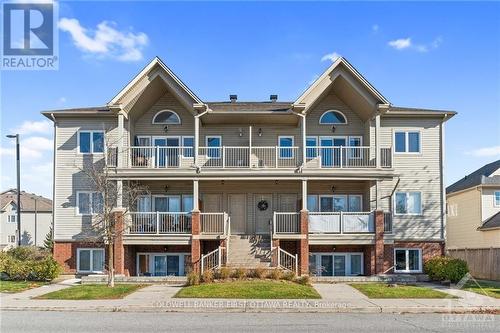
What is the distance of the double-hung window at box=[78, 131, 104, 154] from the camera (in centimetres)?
2631

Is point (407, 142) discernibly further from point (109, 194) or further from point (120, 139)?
point (109, 194)

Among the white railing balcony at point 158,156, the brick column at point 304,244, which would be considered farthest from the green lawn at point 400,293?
the white railing balcony at point 158,156

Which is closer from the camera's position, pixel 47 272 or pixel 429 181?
pixel 47 272

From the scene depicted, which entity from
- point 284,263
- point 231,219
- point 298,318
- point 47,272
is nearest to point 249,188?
point 231,219

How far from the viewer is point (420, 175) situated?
2658cm

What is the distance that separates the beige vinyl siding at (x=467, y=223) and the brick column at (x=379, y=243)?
10.8 m

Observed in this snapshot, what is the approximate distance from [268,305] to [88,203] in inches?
558

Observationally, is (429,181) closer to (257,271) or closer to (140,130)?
(257,271)

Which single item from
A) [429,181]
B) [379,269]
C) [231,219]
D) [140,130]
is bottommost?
[379,269]

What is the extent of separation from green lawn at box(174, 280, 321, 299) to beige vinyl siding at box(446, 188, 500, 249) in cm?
1883

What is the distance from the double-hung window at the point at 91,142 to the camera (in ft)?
86.3

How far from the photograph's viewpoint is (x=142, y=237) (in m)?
24.3

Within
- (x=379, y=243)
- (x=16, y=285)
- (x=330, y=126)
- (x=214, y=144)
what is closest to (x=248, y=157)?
(x=214, y=144)

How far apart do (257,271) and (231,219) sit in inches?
281
